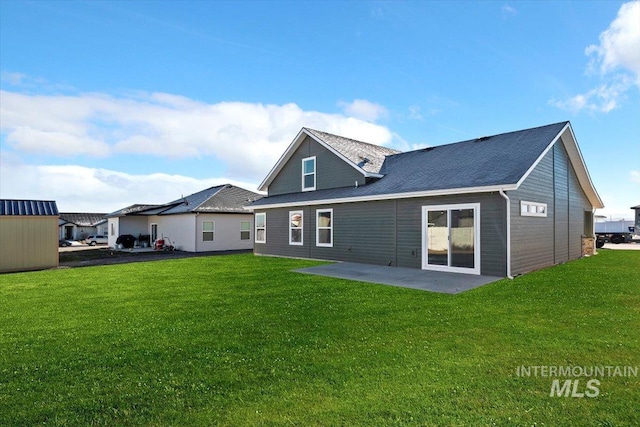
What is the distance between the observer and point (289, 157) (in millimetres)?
18625

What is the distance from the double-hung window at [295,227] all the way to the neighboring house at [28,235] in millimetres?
10355

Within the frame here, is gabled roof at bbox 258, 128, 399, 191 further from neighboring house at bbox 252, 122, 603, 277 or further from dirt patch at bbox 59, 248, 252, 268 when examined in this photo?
dirt patch at bbox 59, 248, 252, 268

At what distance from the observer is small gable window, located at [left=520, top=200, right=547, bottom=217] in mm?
10891

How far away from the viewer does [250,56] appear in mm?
14188

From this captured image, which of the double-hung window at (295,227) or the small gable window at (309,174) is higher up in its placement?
the small gable window at (309,174)

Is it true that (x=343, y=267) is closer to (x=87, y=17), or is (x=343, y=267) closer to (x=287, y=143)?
(x=287, y=143)

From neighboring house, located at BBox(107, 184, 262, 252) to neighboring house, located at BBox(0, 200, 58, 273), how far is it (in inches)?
311

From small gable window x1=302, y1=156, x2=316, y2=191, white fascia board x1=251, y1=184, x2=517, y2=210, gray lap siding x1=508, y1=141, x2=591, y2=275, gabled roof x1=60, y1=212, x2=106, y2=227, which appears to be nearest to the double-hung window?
white fascia board x1=251, y1=184, x2=517, y2=210

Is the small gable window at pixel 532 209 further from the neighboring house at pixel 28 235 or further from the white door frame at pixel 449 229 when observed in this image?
the neighboring house at pixel 28 235

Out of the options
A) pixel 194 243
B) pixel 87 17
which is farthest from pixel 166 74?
pixel 194 243

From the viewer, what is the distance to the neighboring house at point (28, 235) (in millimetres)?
14070
